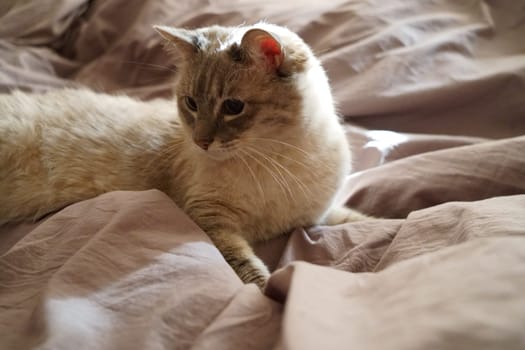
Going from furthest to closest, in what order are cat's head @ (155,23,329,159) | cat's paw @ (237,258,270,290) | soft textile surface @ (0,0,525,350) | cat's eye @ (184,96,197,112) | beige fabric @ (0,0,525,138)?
1. beige fabric @ (0,0,525,138)
2. cat's eye @ (184,96,197,112)
3. cat's head @ (155,23,329,159)
4. cat's paw @ (237,258,270,290)
5. soft textile surface @ (0,0,525,350)

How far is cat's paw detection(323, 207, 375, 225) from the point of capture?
1392mm

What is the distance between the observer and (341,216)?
4.65 feet

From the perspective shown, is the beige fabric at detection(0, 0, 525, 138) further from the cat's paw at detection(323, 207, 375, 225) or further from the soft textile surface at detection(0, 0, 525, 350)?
the cat's paw at detection(323, 207, 375, 225)

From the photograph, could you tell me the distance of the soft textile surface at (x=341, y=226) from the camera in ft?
2.15

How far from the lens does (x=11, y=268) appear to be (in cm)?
96

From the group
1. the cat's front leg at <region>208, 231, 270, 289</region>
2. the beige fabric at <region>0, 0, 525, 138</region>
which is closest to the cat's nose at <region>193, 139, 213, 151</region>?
the cat's front leg at <region>208, 231, 270, 289</region>

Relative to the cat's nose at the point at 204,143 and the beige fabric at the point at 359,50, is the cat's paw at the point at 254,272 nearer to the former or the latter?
the cat's nose at the point at 204,143

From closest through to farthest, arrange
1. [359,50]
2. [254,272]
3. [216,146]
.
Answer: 1. [254,272]
2. [216,146]
3. [359,50]

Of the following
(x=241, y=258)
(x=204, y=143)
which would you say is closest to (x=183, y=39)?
(x=204, y=143)

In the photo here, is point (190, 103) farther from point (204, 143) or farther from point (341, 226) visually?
point (341, 226)

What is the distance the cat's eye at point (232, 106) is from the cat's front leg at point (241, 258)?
0.36 m

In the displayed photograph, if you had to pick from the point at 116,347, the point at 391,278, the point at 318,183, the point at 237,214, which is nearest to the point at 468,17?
the point at 318,183

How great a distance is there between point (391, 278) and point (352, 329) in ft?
0.50

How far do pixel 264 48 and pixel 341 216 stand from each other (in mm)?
617
